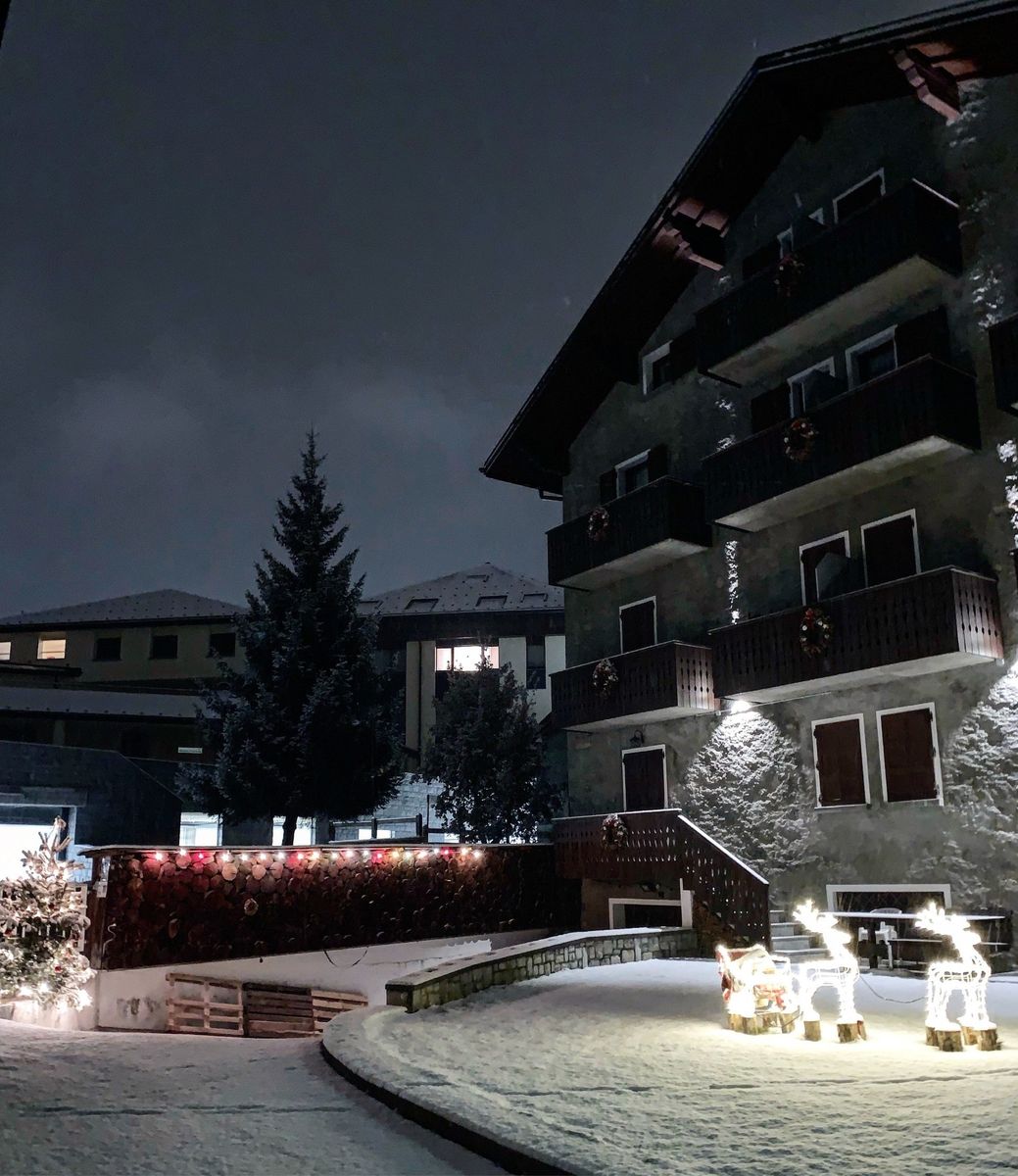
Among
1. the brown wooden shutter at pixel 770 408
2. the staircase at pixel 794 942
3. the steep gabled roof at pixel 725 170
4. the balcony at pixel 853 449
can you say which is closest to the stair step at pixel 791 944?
the staircase at pixel 794 942

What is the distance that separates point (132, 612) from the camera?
4869cm

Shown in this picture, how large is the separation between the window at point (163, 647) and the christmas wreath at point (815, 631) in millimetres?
33746

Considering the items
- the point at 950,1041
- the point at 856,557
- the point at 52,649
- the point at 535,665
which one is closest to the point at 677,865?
the point at 856,557

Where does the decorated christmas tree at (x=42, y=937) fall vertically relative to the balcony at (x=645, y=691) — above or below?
below

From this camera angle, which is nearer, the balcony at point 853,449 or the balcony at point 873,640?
the balcony at point 873,640

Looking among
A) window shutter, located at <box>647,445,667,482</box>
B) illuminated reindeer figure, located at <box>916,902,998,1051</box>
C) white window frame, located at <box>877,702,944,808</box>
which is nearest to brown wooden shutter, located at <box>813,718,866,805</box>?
white window frame, located at <box>877,702,944,808</box>

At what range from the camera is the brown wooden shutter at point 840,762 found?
19688mm

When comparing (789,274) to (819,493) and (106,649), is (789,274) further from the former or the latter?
(106,649)

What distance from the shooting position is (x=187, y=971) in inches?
698

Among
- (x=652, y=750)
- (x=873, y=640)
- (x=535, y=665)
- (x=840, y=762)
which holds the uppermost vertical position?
(x=535, y=665)

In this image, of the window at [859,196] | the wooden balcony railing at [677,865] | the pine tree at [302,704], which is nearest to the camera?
the wooden balcony railing at [677,865]

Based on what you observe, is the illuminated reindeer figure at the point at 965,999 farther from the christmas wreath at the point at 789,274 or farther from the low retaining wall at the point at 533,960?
the christmas wreath at the point at 789,274

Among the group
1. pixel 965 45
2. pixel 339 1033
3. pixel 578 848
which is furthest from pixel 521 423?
pixel 339 1033

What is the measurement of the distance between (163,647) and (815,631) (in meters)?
34.5
